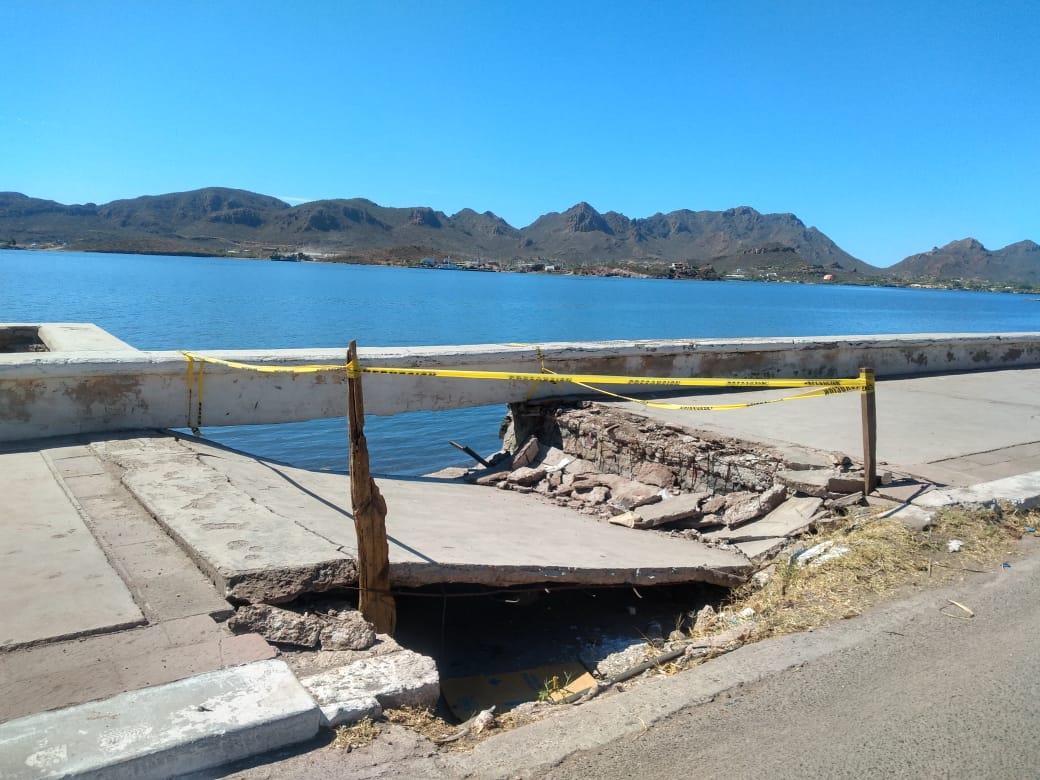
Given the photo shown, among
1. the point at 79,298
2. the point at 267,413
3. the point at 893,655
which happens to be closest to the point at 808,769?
the point at 893,655

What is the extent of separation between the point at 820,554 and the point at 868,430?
1479 mm

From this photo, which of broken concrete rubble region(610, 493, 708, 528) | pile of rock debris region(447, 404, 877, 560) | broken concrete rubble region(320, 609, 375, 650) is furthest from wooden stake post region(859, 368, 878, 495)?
broken concrete rubble region(320, 609, 375, 650)

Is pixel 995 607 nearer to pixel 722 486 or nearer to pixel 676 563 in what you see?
pixel 676 563

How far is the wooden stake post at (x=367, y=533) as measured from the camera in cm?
445

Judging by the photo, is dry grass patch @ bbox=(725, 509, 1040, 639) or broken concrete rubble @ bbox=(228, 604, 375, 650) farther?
dry grass patch @ bbox=(725, 509, 1040, 639)

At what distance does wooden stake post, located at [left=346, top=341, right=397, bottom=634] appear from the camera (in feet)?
14.6

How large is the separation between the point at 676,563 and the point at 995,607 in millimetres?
2101

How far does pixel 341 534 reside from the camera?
17.4 ft

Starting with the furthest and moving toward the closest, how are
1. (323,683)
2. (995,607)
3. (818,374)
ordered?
(818,374)
(995,607)
(323,683)

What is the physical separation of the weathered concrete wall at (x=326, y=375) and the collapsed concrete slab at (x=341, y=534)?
0.65m

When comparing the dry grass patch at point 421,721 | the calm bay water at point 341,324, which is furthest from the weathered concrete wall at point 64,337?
the dry grass patch at point 421,721

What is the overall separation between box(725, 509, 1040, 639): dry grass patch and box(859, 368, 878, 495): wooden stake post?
23.8 inches

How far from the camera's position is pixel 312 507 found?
6.18 m

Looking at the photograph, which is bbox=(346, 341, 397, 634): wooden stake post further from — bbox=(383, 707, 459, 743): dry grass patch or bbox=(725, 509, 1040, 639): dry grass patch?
bbox=(725, 509, 1040, 639): dry grass patch
